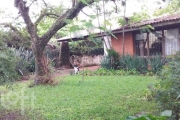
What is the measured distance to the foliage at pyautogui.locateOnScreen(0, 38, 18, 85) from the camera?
4.85 metres

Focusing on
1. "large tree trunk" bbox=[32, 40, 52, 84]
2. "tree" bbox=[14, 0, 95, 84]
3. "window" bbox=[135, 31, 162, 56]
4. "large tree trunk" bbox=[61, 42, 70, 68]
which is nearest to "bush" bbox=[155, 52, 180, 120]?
"tree" bbox=[14, 0, 95, 84]

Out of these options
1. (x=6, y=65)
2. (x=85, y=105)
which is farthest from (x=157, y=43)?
(x=6, y=65)

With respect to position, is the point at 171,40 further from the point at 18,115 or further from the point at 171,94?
the point at 18,115

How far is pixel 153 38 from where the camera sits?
1459 centimetres

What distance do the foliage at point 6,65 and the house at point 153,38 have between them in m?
7.38

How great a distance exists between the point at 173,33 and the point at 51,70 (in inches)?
299

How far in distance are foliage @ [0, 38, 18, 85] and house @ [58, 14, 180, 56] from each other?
24.2ft

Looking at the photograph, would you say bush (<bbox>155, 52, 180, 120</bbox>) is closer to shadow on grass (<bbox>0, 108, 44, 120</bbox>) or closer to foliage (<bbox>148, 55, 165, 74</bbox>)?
shadow on grass (<bbox>0, 108, 44, 120</bbox>)

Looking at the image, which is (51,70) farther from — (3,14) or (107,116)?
(3,14)

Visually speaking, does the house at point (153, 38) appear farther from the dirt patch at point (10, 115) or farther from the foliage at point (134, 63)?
the dirt patch at point (10, 115)

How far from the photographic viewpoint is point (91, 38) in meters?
2.74

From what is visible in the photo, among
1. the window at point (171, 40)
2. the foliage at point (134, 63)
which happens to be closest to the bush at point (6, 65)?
the foliage at point (134, 63)

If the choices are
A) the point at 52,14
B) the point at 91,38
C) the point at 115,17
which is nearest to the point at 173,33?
the point at 115,17

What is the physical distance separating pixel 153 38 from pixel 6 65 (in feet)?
37.4
